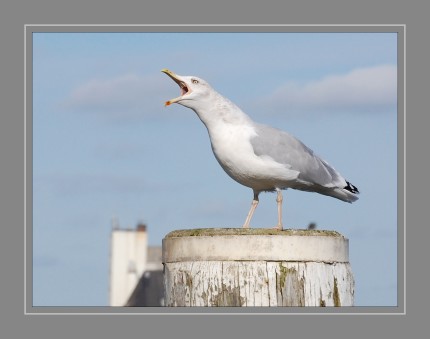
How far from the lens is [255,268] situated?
14875 millimetres

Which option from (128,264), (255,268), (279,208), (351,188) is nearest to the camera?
(255,268)

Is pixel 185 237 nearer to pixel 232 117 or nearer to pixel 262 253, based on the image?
pixel 262 253

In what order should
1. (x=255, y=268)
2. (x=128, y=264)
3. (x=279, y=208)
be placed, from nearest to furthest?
(x=255, y=268)
(x=279, y=208)
(x=128, y=264)

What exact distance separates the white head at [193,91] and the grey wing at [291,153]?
2.38 ft

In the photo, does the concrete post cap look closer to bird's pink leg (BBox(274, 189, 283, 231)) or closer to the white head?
bird's pink leg (BBox(274, 189, 283, 231))

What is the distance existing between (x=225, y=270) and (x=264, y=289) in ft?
1.46

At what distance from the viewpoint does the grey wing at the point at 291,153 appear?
16.6m

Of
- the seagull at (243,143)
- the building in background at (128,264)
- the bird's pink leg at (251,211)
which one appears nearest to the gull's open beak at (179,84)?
the seagull at (243,143)

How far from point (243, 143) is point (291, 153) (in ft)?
2.23

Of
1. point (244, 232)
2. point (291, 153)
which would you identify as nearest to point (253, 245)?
point (244, 232)

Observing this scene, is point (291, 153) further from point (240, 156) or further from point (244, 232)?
point (244, 232)

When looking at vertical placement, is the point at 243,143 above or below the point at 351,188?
above

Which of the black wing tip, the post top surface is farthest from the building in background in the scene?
the post top surface

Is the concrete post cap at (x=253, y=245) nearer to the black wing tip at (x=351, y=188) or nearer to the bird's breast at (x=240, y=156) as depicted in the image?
the bird's breast at (x=240, y=156)
